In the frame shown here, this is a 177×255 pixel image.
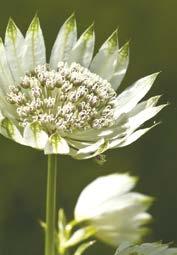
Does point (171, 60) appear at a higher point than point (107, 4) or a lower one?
lower

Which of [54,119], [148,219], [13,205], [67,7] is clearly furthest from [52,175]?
[67,7]

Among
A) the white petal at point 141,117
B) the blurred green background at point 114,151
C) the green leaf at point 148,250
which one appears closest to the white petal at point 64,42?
the white petal at point 141,117

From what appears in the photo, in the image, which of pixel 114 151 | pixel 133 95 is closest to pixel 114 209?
pixel 133 95

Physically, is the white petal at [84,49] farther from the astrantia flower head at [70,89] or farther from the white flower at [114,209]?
the white flower at [114,209]

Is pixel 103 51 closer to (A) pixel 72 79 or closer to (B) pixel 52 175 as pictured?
(A) pixel 72 79

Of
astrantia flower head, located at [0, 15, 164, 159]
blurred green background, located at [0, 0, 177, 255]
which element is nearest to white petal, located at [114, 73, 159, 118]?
astrantia flower head, located at [0, 15, 164, 159]

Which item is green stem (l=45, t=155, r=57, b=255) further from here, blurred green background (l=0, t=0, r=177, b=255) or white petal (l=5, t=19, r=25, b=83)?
blurred green background (l=0, t=0, r=177, b=255)

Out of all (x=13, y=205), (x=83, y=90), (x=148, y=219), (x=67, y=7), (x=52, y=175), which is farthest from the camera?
(x=67, y=7)
